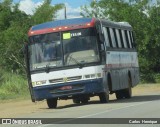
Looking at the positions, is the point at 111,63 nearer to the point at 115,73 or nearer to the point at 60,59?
the point at 115,73

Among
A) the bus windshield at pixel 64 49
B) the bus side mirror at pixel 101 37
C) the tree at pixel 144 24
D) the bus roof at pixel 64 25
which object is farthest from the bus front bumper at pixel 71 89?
the tree at pixel 144 24

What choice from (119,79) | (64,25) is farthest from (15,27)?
(64,25)

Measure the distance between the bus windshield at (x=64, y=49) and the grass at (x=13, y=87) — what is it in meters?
9.99

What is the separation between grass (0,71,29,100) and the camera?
115 feet

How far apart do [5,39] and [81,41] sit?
81.7 feet

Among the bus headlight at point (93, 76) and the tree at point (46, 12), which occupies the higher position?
the tree at point (46, 12)

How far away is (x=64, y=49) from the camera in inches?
947

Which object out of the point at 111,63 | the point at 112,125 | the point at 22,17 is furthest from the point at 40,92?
the point at 22,17

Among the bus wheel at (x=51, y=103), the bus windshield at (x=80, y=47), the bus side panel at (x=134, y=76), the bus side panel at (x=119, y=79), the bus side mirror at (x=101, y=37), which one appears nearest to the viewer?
the bus windshield at (x=80, y=47)

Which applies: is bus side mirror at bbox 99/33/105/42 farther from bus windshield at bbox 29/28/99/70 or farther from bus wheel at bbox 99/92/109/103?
bus wheel at bbox 99/92/109/103

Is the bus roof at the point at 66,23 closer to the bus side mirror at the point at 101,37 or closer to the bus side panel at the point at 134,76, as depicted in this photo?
the bus side mirror at the point at 101,37

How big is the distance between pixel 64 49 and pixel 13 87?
1364cm

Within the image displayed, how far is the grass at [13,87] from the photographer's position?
35166 mm

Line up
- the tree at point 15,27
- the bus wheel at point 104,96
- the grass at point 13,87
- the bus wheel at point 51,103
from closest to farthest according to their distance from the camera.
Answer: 1. the bus wheel at point 104,96
2. the bus wheel at point 51,103
3. the grass at point 13,87
4. the tree at point 15,27
